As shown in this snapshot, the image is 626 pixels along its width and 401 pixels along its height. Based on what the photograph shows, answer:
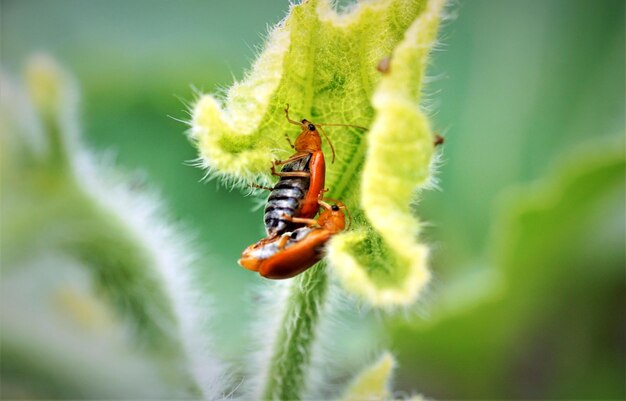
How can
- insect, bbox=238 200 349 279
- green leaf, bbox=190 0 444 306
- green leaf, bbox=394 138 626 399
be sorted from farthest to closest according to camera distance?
1. green leaf, bbox=394 138 626 399
2. insect, bbox=238 200 349 279
3. green leaf, bbox=190 0 444 306

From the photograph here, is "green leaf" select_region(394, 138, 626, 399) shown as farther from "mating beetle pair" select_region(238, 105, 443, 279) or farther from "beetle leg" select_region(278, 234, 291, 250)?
"beetle leg" select_region(278, 234, 291, 250)

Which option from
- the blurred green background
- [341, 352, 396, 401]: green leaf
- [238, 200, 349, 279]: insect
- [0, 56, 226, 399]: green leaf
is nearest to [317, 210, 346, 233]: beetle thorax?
[238, 200, 349, 279]: insect

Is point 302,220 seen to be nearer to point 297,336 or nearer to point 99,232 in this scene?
point 297,336

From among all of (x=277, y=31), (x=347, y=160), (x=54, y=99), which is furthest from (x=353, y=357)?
(x=277, y=31)

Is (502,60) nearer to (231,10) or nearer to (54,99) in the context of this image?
(231,10)

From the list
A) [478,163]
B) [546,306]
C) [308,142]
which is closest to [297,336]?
[308,142]

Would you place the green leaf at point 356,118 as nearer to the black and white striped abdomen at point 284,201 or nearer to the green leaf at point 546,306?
the black and white striped abdomen at point 284,201

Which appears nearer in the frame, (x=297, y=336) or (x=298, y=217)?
(x=298, y=217)
